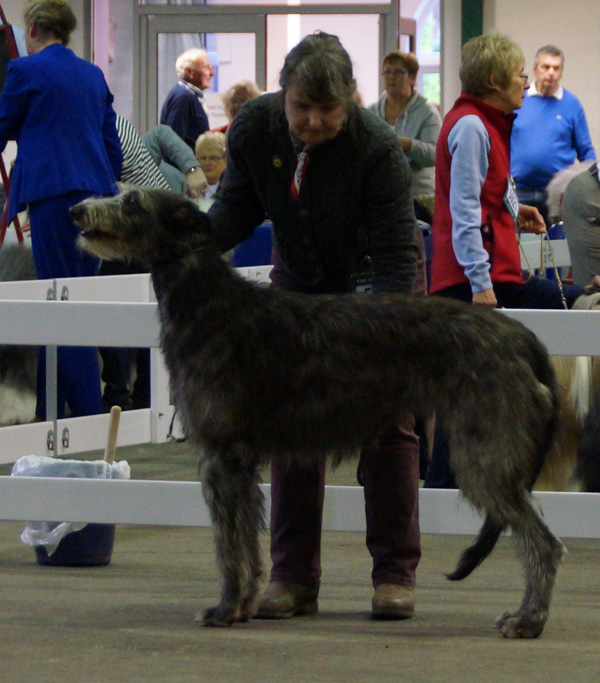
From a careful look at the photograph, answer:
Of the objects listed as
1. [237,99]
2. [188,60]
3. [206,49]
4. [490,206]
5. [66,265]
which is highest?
[206,49]

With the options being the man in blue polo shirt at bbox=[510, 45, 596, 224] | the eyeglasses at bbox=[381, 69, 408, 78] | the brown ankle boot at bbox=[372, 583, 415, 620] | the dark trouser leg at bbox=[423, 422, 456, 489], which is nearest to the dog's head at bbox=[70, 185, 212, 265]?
the brown ankle boot at bbox=[372, 583, 415, 620]

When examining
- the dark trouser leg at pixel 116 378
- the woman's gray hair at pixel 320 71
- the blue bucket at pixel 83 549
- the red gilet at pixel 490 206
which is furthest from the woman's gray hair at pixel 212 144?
the woman's gray hair at pixel 320 71

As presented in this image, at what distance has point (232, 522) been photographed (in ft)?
11.1

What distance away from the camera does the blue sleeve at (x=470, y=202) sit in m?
4.66

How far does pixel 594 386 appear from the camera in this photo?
5203mm

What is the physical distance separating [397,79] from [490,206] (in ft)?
10.0

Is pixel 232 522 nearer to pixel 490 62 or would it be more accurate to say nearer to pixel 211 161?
pixel 490 62

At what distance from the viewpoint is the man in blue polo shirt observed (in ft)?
29.6

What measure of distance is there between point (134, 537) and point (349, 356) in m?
1.87

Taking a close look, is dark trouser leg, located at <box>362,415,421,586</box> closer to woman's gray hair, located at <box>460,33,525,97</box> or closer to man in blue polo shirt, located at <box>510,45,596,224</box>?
woman's gray hair, located at <box>460,33,525,97</box>

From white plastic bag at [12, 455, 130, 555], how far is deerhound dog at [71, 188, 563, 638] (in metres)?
1.09

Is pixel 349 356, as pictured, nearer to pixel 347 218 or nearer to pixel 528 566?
pixel 347 218

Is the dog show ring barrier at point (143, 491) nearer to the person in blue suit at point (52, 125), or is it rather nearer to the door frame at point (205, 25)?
the person in blue suit at point (52, 125)

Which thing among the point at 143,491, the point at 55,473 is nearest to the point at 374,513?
the point at 143,491
